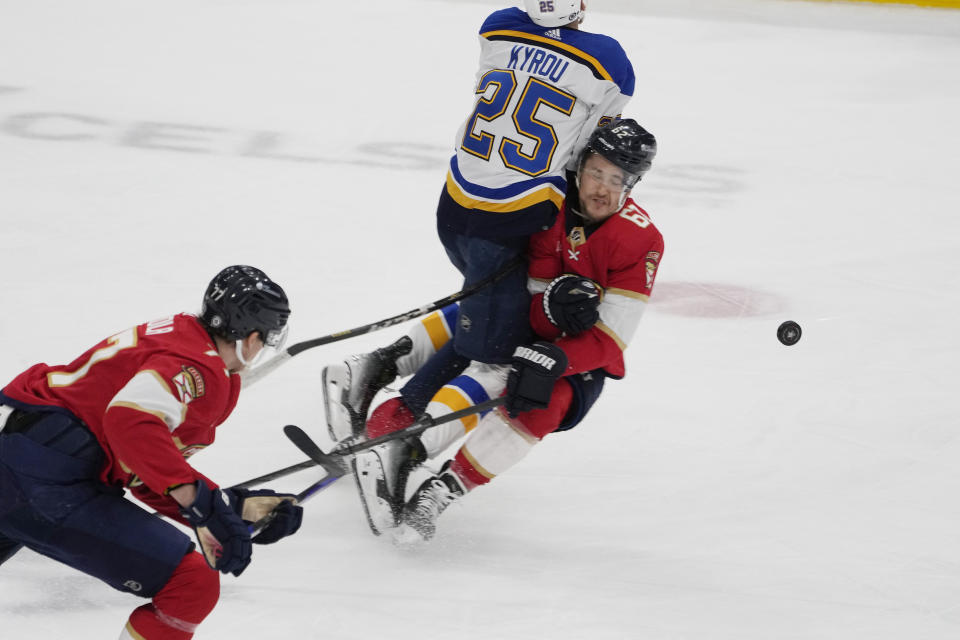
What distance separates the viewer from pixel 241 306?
88.7 inches

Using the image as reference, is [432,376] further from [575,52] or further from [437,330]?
[575,52]

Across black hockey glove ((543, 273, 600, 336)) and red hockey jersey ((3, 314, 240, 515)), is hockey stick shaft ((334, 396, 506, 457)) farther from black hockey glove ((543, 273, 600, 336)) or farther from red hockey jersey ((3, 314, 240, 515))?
red hockey jersey ((3, 314, 240, 515))

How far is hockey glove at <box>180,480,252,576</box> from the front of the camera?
2.11 metres

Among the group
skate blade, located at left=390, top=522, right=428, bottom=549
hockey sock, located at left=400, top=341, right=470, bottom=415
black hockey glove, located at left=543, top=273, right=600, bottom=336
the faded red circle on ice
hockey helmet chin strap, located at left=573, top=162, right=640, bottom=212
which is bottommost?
skate blade, located at left=390, top=522, right=428, bottom=549

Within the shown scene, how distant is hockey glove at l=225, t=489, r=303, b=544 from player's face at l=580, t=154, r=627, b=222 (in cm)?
108

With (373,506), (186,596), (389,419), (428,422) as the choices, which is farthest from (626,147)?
(186,596)

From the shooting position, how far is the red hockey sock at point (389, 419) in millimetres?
3145

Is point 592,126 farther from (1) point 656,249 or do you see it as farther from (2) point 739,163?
(2) point 739,163

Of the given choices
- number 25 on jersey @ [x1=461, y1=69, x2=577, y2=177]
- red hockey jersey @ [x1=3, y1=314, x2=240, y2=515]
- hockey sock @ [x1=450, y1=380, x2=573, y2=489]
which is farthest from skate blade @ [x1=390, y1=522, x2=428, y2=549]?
number 25 on jersey @ [x1=461, y1=69, x2=577, y2=177]

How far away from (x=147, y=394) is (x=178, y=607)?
1.36ft

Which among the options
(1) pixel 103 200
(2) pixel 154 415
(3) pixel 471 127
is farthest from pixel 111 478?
(1) pixel 103 200

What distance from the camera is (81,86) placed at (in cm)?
590

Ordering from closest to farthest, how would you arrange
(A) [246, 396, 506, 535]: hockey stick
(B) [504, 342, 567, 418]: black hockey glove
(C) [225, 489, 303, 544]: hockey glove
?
(C) [225, 489, 303, 544]: hockey glove, (A) [246, 396, 506, 535]: hockey stick, (B) [504, 342, 567, 418]: black hockey glove

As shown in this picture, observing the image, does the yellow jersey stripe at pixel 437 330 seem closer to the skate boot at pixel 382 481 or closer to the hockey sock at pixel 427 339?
the hockey sock at pixel 427 339
